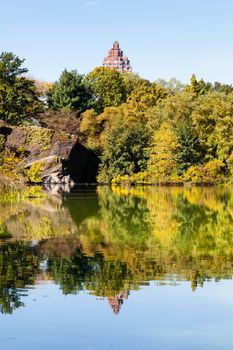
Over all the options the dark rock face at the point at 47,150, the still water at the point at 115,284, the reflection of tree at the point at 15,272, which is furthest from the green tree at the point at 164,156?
the reflection of tree at the point at 15,272

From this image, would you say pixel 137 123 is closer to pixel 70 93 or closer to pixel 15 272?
pixel 70 93

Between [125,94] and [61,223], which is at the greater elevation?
[125,94]

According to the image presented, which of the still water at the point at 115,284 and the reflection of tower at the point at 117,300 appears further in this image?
the reflection of tower at the point at 117,300

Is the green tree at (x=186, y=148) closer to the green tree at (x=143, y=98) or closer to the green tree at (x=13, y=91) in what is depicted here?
the green tree at (x=143, y=98)

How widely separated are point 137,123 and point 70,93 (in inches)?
291

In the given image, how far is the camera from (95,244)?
13.1m

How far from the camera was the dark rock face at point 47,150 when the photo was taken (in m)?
42.3

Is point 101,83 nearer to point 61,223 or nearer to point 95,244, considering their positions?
point 61,223

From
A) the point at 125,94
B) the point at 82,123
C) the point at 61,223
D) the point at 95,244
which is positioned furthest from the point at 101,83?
the point at 95,244

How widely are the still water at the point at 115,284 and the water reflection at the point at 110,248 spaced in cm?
2

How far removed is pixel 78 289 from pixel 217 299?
1.82 metres

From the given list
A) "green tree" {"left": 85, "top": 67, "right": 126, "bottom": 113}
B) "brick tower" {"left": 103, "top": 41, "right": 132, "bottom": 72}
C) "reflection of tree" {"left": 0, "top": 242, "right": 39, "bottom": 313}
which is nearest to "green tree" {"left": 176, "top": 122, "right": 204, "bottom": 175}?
"green tree" {"left": 85, "top": 67, "right": 126, "bottom": 113}

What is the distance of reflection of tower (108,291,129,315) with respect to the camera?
7588 mm

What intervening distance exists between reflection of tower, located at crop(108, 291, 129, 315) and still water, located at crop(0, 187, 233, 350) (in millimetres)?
11
